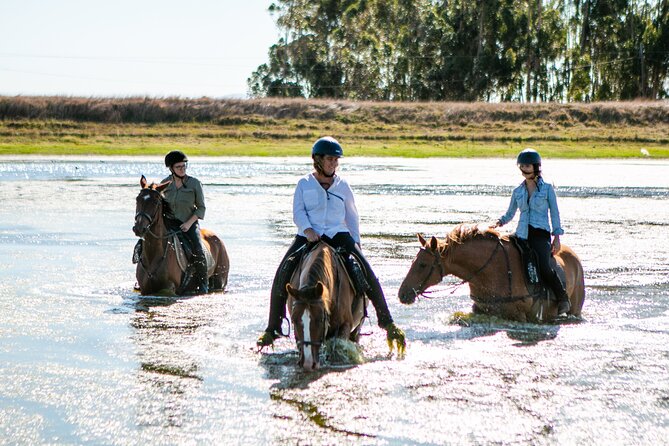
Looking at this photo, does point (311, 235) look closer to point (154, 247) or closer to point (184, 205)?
point (154, 247)

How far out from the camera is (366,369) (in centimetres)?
871

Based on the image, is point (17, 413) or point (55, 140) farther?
point (55, 140)

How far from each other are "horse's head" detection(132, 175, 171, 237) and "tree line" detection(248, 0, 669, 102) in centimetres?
7945

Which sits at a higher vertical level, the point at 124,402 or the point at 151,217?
the point at 151,217

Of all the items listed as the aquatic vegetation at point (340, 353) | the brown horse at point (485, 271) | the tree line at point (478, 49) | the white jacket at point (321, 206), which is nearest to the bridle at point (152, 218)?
the brown horse at point (485, 271)

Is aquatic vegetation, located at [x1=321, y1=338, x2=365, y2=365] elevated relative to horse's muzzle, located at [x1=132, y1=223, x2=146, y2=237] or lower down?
lower down

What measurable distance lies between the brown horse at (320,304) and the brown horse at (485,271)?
1.28 meters

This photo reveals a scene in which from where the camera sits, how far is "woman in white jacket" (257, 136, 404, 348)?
346 inches

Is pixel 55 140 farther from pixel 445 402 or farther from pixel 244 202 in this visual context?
pixel 445 402

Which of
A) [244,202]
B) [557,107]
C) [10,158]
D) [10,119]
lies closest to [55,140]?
[10,119]

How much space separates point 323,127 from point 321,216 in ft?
218

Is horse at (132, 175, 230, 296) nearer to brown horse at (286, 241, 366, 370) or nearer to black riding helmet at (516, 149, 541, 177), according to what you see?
brown horse at (286, 241, 366, 370)

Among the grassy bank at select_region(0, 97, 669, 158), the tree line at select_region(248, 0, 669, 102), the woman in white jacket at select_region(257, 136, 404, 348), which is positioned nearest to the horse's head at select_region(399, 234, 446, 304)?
the woman in white jacket at select_region(257, 136, 404, 348)

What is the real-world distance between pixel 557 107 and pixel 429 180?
135 ft
